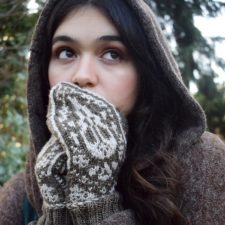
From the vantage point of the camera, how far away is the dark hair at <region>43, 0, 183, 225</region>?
1.42m

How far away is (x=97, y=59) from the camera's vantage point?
4.98ft

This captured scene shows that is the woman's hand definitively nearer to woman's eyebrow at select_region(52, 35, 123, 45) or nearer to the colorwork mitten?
the colorwork mitten

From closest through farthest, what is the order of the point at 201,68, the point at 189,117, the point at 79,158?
the point at 79,158 → the point at 189,117 → the point at 201,68

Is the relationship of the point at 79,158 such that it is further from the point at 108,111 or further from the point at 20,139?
the point at 20,139

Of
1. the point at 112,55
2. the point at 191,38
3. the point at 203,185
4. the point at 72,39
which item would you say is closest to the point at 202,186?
the point at 203,185

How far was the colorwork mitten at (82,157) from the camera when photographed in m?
1.34

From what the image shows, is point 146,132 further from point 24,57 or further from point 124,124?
point 24,57

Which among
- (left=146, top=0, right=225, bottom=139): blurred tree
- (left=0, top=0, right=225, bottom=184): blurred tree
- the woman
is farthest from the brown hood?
(left=146, top=0, right=225, bottom=139): blurred tree

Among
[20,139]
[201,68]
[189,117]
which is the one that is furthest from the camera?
[201,68]

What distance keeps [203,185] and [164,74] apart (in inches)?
13.3

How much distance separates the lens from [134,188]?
1.44 meters

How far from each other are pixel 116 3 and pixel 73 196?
569 millimetres

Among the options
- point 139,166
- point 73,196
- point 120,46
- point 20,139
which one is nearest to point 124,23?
point 120,46

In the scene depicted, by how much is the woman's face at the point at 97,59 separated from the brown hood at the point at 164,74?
3.6 inches
